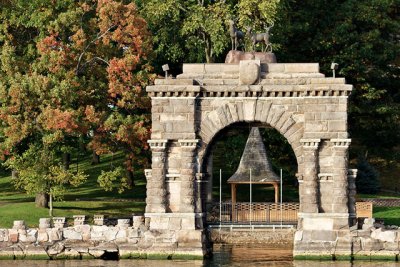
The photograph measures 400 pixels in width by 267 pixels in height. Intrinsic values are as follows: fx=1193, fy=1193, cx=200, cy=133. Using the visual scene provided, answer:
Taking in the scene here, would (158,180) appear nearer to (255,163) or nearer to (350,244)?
(350,244)

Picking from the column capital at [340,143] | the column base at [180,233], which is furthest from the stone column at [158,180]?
the column capital at [340,143]

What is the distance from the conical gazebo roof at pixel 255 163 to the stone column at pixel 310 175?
15.2 meters

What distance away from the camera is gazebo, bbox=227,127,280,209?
68.1 m

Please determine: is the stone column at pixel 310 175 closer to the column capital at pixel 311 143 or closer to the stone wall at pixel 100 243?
the column capital at pixel 311 143

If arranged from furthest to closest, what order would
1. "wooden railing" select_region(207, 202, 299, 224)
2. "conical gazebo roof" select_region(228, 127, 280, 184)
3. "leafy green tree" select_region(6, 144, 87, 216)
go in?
1. "conical gazebo roof" select_region(228, 127, 280, 184)
2. "leafy green tree" select_region(6, 144, 87, 216)
3. "wooden railing" select_region(207, 202, 299, 224)

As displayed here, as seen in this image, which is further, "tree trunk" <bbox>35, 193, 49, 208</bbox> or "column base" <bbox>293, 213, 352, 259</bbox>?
"tree trunk" <bbox>35, 193, 49, 208</bbox>

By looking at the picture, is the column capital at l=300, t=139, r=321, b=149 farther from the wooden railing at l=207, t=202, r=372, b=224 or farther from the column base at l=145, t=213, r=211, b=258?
the wooden railing at l=207, t=202, r=372, b=224

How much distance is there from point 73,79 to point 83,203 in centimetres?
805

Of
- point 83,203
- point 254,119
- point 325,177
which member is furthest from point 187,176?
point 83,203

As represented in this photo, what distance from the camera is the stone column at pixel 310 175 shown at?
52.4 meters

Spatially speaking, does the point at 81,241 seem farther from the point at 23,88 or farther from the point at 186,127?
the point at 23,88

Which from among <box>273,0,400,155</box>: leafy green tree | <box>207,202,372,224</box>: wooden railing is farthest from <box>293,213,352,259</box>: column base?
<box>273,0,400,155</box>: leafy green tree

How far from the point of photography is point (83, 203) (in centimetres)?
6988

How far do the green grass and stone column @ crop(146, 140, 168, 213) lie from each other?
11324mm
